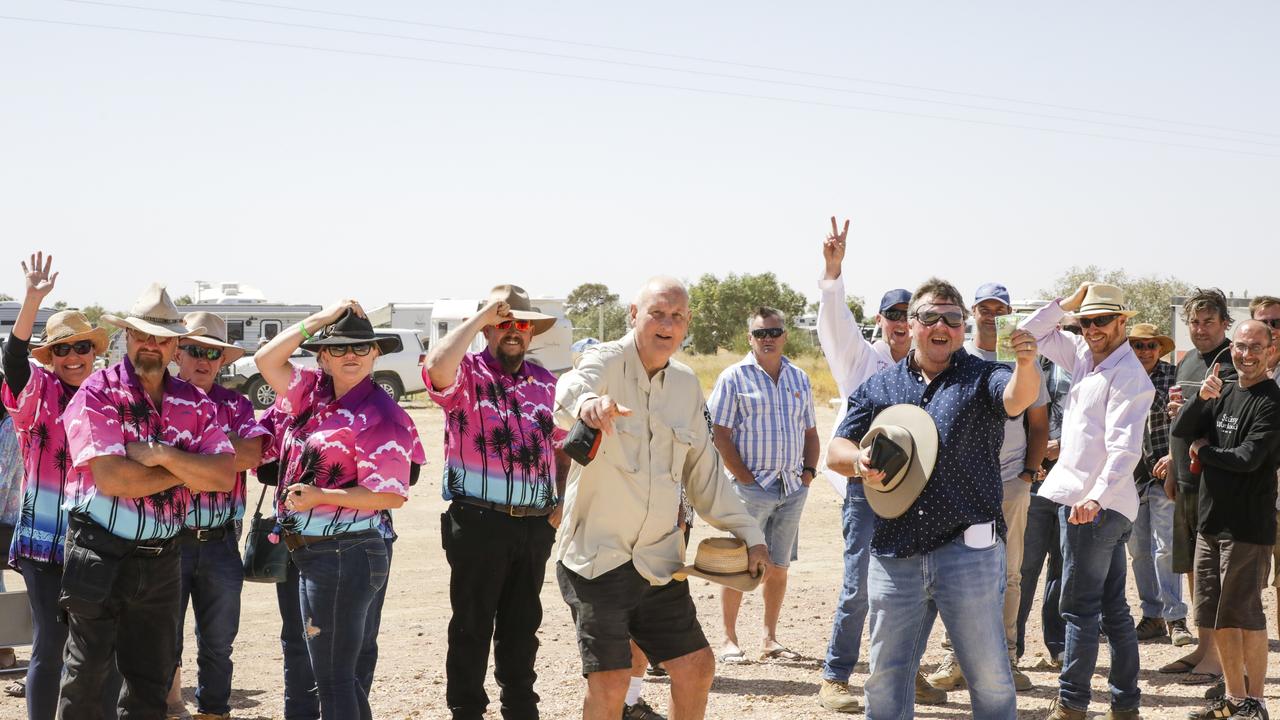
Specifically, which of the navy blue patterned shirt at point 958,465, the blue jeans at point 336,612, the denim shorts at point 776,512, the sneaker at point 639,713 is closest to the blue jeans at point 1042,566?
the denim shorts at point 776,512

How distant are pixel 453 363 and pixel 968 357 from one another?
2226mm

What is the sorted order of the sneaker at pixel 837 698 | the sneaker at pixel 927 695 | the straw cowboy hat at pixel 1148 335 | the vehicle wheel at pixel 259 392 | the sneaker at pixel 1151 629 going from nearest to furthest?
the sneaker at pixel 837 698, the sneaker at pixel 927 695, the straw cowboy hat at pixel 1148 335, the sneaker at pixel 1151 629, the vehicle wheel at pixel 259 392

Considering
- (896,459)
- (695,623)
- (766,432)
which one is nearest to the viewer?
(896,459)

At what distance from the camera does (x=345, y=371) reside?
512 cm

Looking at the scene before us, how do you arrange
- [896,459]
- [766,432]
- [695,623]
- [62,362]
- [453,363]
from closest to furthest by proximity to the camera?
[896,459]
[695,623]
[453,363]
[62,362]
[766,432]

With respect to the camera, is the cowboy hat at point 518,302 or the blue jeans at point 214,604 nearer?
the cowboy hat at point 518,302

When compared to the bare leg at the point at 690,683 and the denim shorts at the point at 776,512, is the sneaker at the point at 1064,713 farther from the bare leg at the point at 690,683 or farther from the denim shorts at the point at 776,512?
the bare leg at the point at 690,683

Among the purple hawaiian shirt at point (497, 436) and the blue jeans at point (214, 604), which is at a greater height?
the purple hawaiian shirt at point (497, 436)

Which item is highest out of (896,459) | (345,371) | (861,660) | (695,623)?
(345,371)

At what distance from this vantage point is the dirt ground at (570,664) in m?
6.61

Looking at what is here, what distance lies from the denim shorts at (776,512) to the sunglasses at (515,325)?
2.40m

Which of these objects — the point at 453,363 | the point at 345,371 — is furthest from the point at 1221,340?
the point at 345,371

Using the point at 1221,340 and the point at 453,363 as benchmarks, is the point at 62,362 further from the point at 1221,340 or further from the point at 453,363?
the point at 1221,340

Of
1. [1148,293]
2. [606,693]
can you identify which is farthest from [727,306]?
[606,693]
